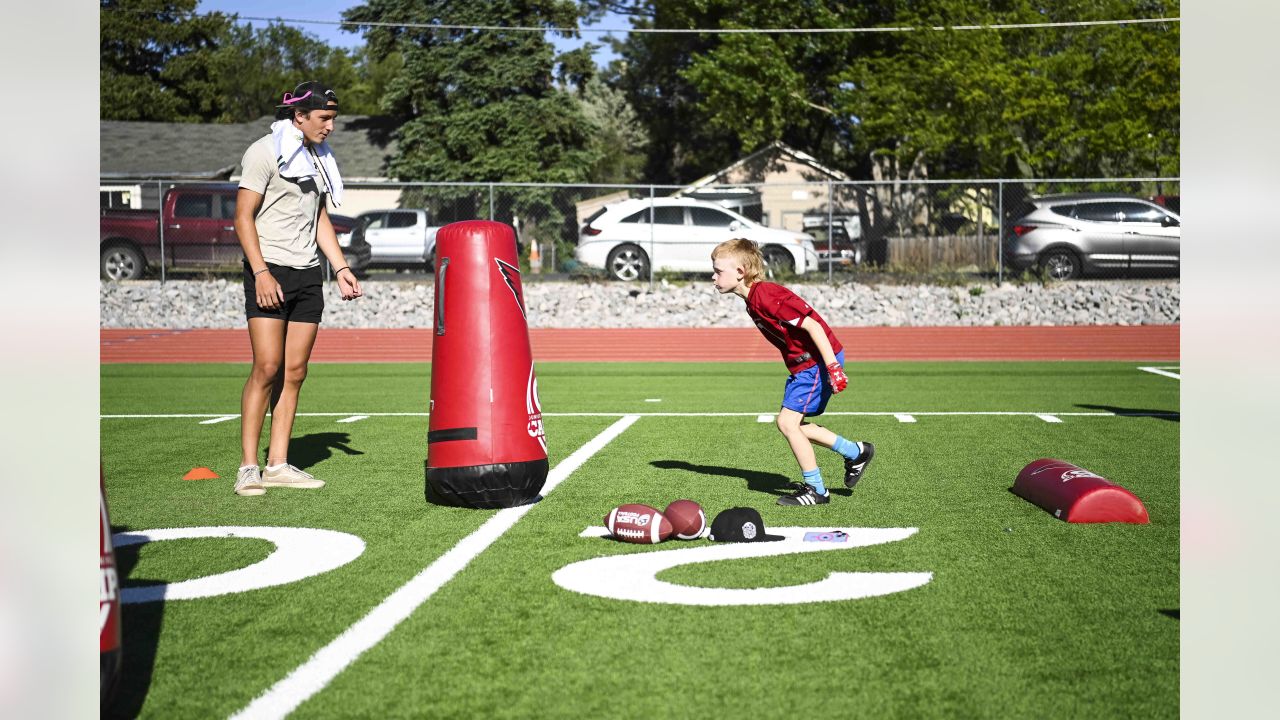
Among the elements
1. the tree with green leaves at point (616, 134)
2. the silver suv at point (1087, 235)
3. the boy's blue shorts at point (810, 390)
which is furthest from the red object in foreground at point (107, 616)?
the tree with green leaves at point (616, 134)

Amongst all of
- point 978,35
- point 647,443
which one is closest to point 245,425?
point 647,443

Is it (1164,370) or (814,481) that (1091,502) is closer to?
(814,481)

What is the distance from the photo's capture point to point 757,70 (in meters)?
43.5

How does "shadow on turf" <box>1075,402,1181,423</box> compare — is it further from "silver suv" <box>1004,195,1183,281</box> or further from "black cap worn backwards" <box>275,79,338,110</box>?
"silver suv" <box>1004,195,1183,281</box>

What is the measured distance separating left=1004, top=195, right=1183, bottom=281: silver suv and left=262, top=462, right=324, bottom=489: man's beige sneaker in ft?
61.5

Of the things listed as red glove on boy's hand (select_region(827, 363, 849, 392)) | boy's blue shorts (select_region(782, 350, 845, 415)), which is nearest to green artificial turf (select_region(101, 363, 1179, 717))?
boy's blue shorts (select_region(782, 350, 845, 415))

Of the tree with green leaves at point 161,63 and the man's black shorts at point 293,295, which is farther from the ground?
the tree with green leaves at point 161,63

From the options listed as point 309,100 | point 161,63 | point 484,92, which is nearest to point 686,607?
point 309,100

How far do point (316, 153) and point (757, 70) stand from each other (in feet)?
126

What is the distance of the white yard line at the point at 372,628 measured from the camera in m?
3.13

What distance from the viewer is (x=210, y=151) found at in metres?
50.2

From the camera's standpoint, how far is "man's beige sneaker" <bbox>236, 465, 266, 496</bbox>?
6.37m

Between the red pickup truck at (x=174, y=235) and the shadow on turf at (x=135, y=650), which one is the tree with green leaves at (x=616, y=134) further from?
the shadow on turf at (x=135, y=650)

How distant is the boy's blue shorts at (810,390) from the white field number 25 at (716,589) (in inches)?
40.9
